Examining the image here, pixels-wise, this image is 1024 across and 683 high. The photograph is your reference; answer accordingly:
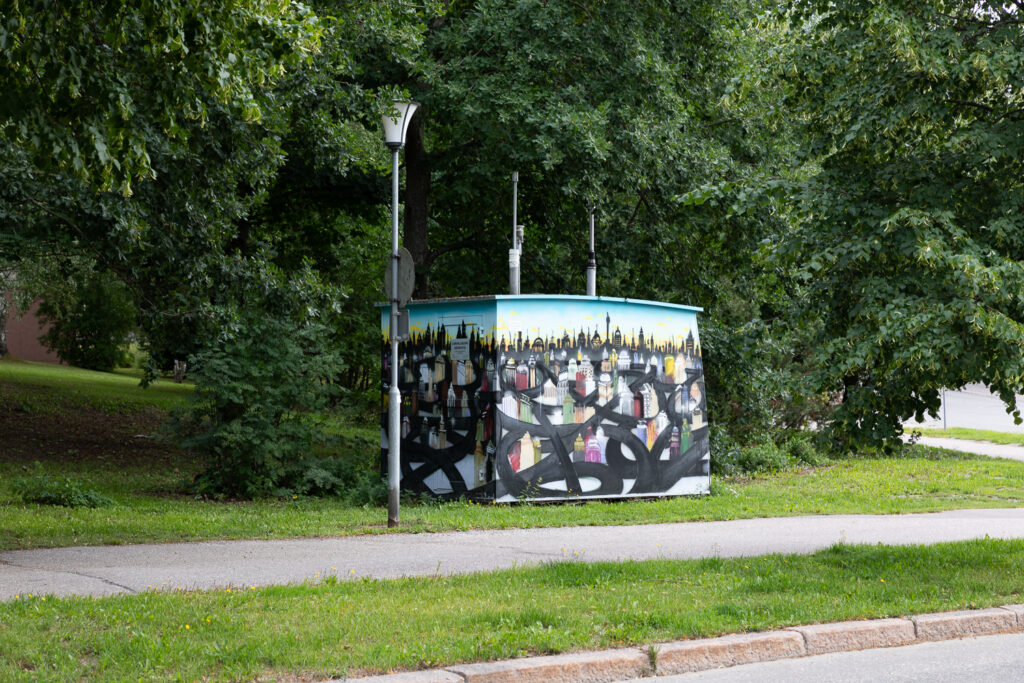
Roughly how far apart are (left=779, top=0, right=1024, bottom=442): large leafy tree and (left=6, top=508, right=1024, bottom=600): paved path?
247 cm

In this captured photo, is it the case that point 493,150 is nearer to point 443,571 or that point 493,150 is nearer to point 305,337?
point 305,337

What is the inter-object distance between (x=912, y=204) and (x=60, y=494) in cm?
1085

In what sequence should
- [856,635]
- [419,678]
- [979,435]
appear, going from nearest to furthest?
[419,678] → [856,635] → [979,435]

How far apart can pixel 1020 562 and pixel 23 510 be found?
1096cm

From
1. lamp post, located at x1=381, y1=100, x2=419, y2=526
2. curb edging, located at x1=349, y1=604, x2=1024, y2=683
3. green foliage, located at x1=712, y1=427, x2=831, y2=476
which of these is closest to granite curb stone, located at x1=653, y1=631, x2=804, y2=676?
curb edging, located at x1=349, y1=604, x2=1024, y2=683

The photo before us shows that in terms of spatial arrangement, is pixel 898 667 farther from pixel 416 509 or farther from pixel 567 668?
pixel 416 509

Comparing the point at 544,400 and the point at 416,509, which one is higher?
the point at 544,400

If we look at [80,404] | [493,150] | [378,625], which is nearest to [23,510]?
[378,625]

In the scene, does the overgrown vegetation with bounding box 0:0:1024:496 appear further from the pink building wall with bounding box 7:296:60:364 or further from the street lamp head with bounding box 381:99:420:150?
the pink building wall with bounding box 7:296:60:364

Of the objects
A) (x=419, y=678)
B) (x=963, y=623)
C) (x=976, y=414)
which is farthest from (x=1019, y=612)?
(x=976, y=414)

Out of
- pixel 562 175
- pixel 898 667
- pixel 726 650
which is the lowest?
pixel 898 667

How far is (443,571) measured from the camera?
916 cm

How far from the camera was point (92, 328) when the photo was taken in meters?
39.7

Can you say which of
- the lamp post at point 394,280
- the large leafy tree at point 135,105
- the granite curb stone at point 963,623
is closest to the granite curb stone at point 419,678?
the granite curb stone at point 963,623
